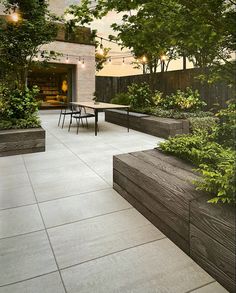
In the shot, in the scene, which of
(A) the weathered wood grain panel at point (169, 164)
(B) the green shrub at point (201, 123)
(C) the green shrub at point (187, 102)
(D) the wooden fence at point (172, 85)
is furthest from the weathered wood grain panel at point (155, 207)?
(C) the green shrub at point (187, 102)

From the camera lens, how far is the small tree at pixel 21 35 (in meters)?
5.77

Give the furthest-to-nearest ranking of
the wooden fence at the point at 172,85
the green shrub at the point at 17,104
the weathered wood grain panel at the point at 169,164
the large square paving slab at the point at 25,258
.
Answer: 1. the wooden fence at the point at 172,85
2. the green shrub at the point at 17,104
3. the weathered wood grain panel at the point at 169,164
4. the large square paving slab at the point at 25,258

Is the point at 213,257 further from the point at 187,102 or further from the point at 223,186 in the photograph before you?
the point at 187,102

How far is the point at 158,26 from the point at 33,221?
2.19m

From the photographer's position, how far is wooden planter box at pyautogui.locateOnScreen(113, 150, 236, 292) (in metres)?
1.48

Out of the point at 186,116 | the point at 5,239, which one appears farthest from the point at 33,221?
the point at 186,116

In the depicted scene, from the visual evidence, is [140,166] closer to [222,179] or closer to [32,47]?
[222,179]

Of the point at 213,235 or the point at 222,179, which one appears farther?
the point at 222,179

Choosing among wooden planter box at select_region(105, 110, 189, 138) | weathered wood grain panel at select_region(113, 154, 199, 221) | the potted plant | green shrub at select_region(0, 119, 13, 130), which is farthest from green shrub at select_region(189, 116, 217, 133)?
green shrub at select_region(0, 119, 13, 130)

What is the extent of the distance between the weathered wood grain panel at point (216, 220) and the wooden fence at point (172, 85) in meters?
4.47

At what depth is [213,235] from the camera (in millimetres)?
1530

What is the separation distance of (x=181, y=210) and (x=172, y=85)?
343 inches

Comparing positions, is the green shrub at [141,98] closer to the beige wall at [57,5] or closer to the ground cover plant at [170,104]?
the ground cover plant at [170,104]

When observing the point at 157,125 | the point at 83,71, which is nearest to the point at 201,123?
the point at 157,125
